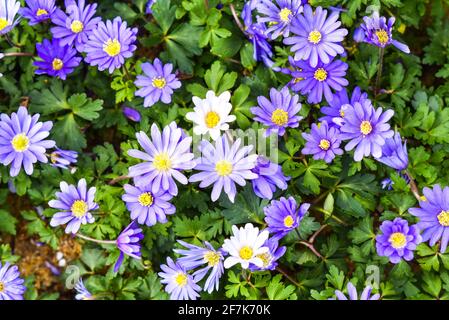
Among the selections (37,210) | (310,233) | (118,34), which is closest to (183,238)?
(310,233)

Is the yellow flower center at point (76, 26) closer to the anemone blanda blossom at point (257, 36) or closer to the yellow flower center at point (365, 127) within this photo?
the anemone blanda blossom at point (257, 36)

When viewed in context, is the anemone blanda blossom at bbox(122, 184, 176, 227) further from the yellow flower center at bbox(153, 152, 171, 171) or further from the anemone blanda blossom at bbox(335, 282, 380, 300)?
the anemone blanda blossom at bbox(335, 282, 380, 300)

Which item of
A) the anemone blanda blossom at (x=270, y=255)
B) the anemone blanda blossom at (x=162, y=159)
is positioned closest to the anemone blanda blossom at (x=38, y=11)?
the anemone blanda blossom at (x=162, y=159)

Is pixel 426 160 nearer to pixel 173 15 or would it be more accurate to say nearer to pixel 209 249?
pixel 209 249

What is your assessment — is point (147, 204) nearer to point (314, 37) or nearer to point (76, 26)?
point (76, 26)

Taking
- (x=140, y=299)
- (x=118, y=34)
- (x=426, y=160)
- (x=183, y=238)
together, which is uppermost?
(x=118, y=34)

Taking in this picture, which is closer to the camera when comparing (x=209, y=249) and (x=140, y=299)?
(x=209, y=249)

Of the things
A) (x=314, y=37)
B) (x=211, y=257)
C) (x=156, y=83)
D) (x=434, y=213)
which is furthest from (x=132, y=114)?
(x=434, y=213)
